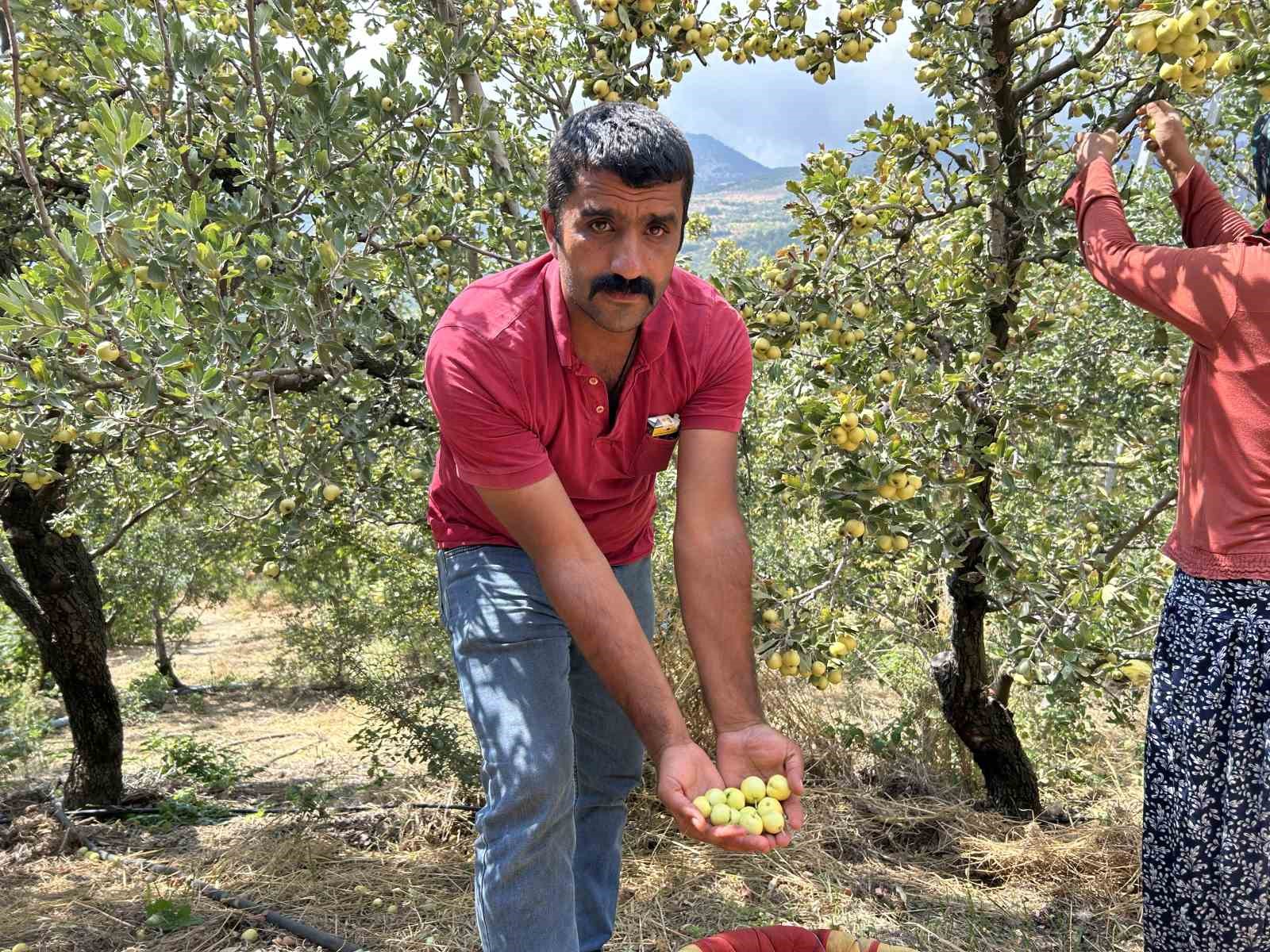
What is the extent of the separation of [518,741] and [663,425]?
0.69 meters

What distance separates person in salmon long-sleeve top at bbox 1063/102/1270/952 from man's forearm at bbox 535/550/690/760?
1078mm

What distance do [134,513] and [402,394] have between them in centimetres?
140

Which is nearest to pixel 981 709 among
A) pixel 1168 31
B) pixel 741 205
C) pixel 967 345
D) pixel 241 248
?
pixel 967 345

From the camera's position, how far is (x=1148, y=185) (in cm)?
616

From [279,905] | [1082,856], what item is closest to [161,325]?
[279,905]

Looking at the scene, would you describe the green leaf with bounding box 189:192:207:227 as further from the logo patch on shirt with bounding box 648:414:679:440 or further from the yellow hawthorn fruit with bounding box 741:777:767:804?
the yellow hawthorn fruit with bounding box 741:777:767:804

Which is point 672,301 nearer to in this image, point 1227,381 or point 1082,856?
point 1227,381

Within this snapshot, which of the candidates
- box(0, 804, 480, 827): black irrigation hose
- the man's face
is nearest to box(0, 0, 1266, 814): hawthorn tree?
the man's face

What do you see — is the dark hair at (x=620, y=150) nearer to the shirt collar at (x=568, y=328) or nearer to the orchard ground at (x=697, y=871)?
the shirt collar at (x=568, y=328)

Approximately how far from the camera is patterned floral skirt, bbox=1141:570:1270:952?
1.88 meters

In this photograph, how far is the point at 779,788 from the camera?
1.73 metres

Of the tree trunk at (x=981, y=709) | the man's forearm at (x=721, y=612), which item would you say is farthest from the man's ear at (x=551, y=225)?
the tree trunk at (x=981, y=709)

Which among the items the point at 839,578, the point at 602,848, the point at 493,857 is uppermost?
the point at 839,578

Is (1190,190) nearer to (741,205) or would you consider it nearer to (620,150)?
(620,150)
